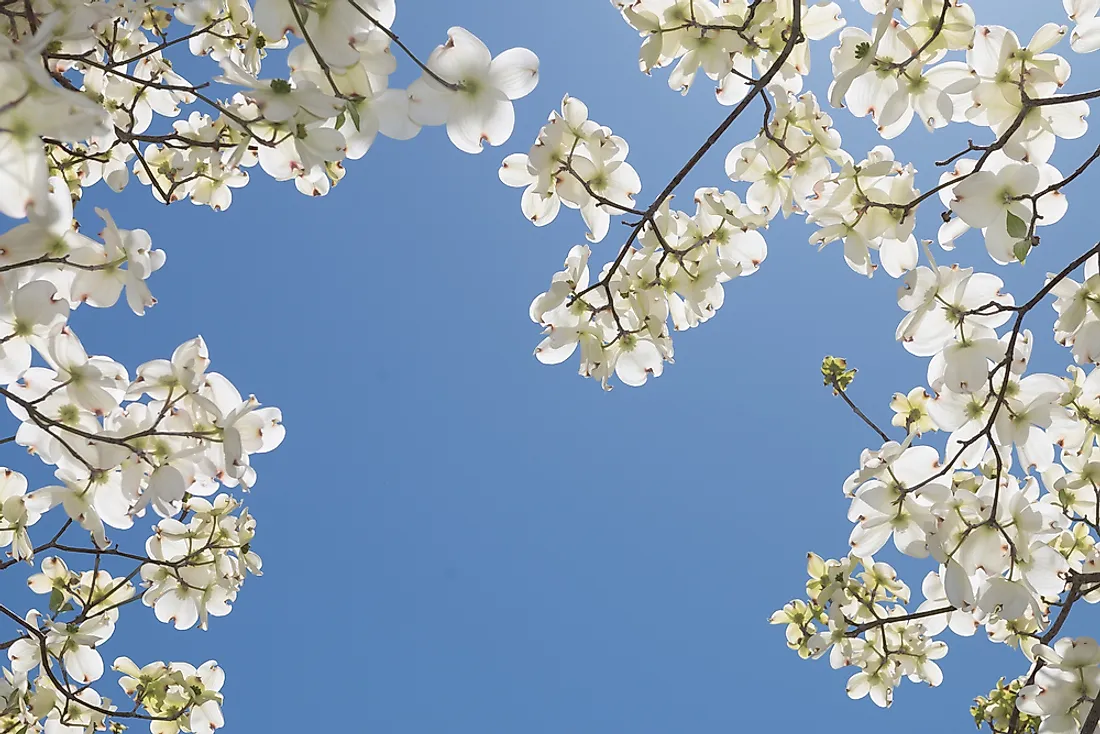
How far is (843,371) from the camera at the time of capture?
2428mm

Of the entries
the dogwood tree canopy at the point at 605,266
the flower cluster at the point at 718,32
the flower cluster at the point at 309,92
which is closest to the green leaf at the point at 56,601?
the dogwood tree canopy at the point at 605,266

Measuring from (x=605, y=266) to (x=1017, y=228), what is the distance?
3.16 ft

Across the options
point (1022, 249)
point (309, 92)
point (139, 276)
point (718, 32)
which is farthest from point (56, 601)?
point (1022, 249)

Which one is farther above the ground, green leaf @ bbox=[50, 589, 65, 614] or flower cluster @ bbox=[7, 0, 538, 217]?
flower cluster @ bbox=[7, 0, 538, 217]

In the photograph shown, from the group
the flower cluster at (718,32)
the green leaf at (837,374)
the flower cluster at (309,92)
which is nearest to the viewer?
the flower cluster at (309,92)

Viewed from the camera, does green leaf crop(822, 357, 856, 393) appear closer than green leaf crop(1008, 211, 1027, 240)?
No

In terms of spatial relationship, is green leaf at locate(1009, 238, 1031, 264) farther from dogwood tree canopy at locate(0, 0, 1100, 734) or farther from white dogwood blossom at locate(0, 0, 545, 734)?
white dogwood blossom at locate(0, 0, 545, 734)

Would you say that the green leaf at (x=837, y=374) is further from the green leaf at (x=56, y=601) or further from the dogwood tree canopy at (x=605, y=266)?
the green leaf at (x=56, y=601)

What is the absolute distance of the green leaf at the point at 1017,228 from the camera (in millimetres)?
1602

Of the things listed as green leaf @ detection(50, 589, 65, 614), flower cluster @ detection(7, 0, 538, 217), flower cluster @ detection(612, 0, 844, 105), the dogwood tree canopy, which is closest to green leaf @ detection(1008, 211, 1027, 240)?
the dogwood tree canopy

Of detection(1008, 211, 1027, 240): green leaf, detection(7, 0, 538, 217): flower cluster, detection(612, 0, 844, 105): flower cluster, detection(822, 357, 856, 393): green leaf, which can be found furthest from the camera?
detection(822, 357, 856, 393): green leaf

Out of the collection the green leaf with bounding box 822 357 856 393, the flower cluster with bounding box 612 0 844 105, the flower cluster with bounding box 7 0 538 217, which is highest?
the flower cluster with bounding box 612 0 844 105

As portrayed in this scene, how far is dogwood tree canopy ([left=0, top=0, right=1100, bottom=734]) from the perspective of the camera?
136 centimetres

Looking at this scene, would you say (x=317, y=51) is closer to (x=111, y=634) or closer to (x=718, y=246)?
(x=718, y=246)
